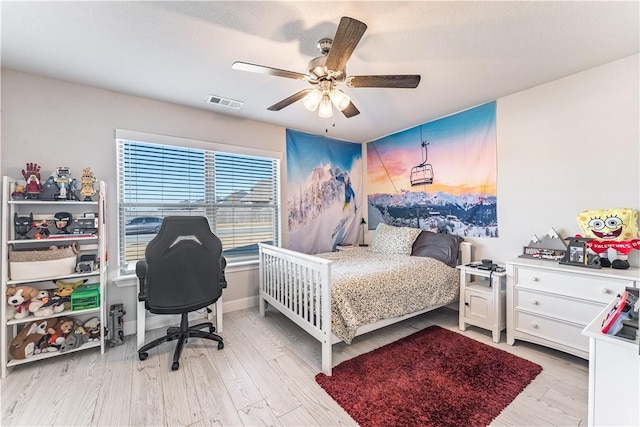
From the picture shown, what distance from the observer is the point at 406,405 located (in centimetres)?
161

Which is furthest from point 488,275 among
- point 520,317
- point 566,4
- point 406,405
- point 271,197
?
point 271,197

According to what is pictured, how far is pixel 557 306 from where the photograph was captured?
2055 mm

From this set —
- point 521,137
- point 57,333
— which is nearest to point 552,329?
point 521,137

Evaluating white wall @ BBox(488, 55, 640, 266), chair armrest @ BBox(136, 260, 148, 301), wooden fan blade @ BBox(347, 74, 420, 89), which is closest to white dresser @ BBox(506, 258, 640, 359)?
white wall @ BBox(488, 55, 640, 266)

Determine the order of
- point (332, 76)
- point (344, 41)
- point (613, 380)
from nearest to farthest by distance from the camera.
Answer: point (613, 380) < point (344, 41) < point (332, 76)

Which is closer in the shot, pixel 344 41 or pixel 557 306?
pixel 344 41

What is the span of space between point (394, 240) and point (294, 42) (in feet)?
8.14

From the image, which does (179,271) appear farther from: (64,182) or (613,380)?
(613,380)

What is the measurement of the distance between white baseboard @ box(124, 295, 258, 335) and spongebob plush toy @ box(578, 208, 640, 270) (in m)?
3.33

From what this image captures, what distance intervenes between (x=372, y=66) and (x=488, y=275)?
6.95 ft

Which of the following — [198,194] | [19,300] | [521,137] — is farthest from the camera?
[198,194]

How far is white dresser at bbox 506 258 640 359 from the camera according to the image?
6.08 ft

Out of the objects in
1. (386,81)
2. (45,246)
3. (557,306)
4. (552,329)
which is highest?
(386,81)

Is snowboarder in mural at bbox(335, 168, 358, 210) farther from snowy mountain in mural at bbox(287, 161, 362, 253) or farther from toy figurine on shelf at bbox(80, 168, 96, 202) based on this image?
toy figurine on shelf at bbox(80, 168, 96, 202)
